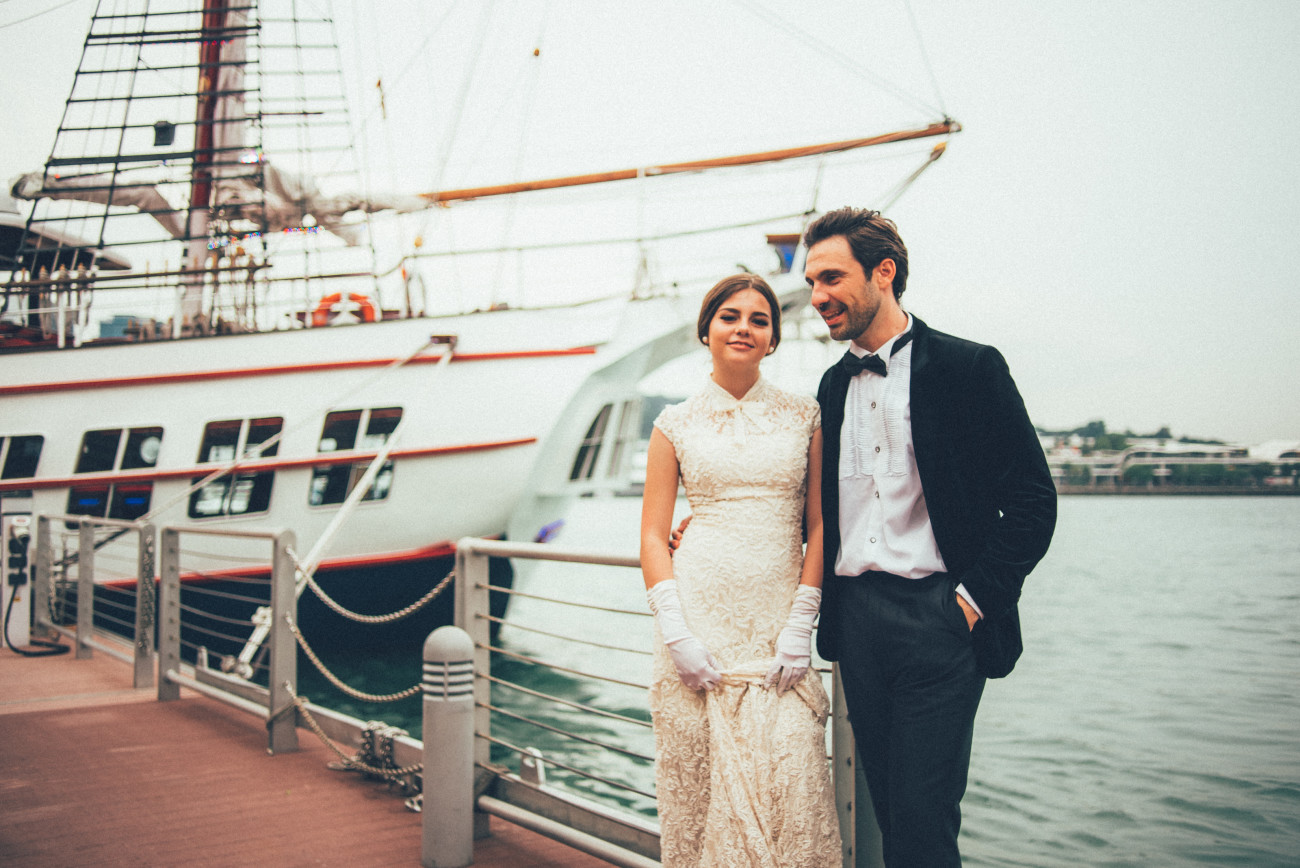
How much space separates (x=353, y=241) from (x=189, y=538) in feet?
17.7

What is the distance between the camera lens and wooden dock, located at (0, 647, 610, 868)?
3.10m

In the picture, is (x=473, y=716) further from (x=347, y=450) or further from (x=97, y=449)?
(x=97, y=449)

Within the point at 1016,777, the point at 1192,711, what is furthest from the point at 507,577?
the point at 1192,711

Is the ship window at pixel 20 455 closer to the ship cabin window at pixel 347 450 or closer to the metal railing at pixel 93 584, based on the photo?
the metal railing at pixel 93 584

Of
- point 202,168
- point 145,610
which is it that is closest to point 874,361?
point 145,610

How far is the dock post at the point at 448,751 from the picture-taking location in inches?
114

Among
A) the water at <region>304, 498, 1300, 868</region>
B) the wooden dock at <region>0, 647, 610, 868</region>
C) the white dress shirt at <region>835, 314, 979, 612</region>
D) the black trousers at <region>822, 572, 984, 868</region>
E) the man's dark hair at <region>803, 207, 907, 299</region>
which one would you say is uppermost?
the man's dark hair at <region>803, 207, 907, 299</region>

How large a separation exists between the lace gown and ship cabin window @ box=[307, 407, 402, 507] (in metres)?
7.73

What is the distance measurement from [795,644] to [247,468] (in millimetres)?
8638

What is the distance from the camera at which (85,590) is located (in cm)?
714

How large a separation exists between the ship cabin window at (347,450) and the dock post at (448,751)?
22.0 ft

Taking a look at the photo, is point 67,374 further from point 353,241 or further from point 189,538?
point 353,241

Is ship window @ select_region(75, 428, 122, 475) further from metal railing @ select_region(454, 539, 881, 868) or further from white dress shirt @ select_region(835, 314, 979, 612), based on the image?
white dress shirt @ select_region(835, 314, 979, 612)

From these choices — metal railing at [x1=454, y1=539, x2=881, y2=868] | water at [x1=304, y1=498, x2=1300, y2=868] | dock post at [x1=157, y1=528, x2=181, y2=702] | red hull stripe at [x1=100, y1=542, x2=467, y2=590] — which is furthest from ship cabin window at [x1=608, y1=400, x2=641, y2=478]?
metal railing at [x1=454, y1=539, x2=881, y2=868]
